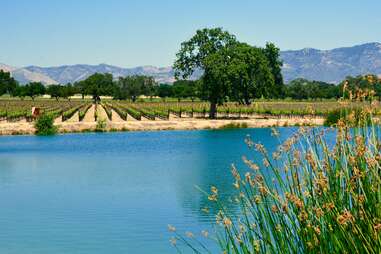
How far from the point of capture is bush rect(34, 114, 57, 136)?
40.0 meters

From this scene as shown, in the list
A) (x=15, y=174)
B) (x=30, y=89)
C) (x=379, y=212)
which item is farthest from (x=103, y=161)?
(x=30, y=89)

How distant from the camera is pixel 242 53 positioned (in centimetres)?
5172

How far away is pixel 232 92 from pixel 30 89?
75.3 m

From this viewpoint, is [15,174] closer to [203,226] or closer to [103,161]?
[103,161]

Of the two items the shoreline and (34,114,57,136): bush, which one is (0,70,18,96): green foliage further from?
(34,114,57,136): bush

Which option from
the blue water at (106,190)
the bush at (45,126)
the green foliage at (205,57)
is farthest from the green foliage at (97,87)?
the blue water at (106,190)

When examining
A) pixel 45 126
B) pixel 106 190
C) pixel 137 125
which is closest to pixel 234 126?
pixel 137 125

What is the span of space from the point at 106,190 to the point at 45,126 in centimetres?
2167

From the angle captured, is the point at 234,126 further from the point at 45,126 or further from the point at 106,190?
the point at 106,190

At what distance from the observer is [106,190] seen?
1953cm

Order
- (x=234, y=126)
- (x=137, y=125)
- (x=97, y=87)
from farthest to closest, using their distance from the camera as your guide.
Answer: (x=97, y=87), (x=234, y=126), (x=137, y=125)

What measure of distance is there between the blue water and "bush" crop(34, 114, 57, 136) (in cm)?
315

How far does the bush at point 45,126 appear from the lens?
39969mm

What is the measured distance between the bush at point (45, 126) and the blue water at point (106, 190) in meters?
3.15
